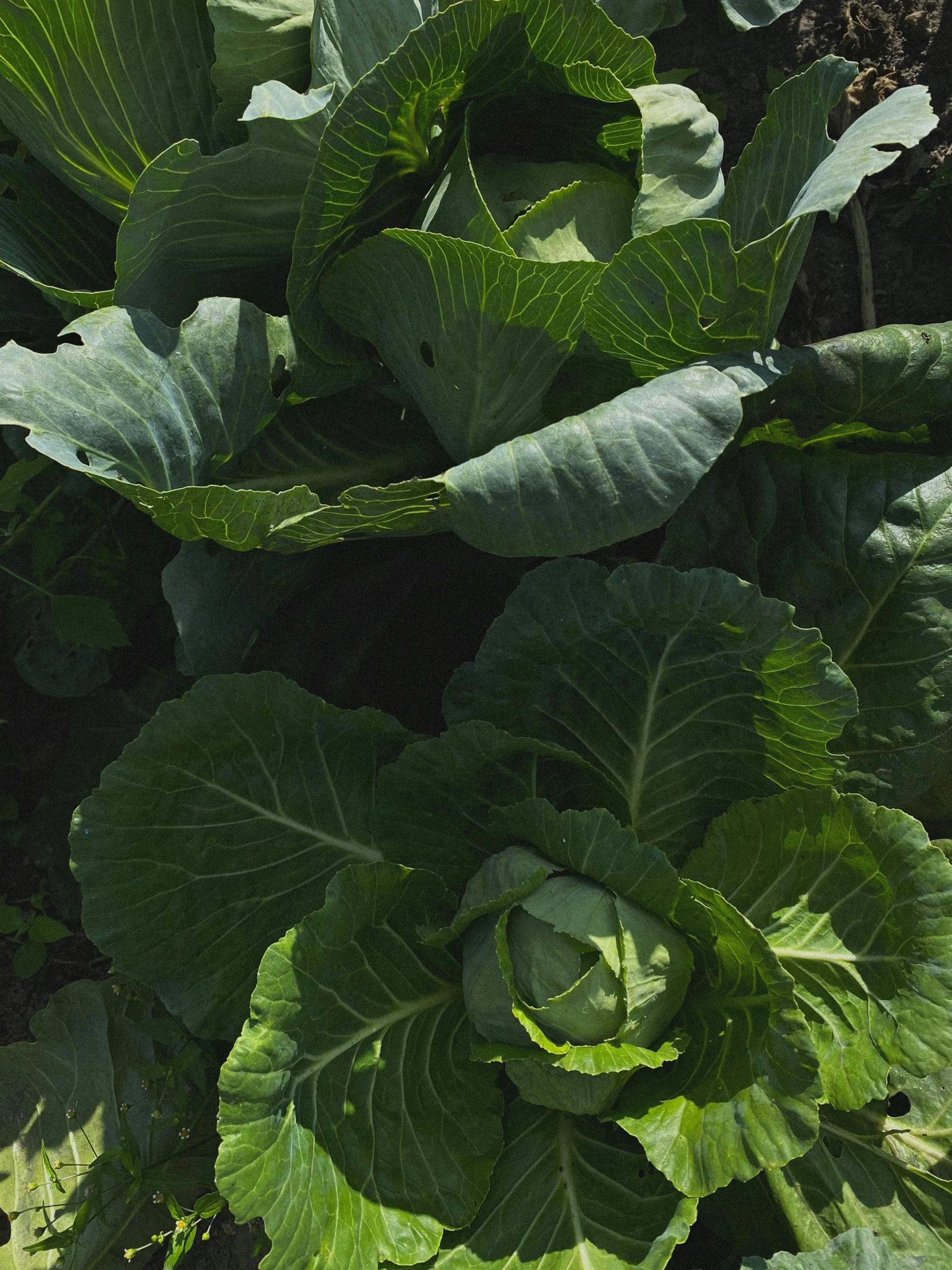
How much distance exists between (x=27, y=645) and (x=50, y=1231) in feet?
4.35

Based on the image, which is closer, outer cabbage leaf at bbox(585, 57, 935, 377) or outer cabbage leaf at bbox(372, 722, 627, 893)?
outer cabbage leaf at bbox(585, 57, 935, 377)

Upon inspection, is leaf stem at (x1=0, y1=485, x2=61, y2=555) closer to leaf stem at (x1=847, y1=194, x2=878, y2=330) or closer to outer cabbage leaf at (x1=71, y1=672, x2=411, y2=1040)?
outer cabbage leaf at (x1=71, y1=672, x2=411, y2=1040)

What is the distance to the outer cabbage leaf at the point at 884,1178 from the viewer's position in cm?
209

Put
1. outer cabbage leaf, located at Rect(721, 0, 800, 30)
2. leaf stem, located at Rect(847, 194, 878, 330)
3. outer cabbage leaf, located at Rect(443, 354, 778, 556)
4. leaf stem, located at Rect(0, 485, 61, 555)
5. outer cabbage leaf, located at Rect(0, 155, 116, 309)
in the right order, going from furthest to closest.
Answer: leaf stem, located at Rect(847, 194, 878, 330), outer cabbage leaf, located at Rect(721, 0, 800, 30), leaf stem, located at Rect(0, 485, 61, 555), outer cabbage leaf, located at Rect(0, 155, 116, 309), outer cabbage leaf, located at Rect(443, 354, 778, 556)

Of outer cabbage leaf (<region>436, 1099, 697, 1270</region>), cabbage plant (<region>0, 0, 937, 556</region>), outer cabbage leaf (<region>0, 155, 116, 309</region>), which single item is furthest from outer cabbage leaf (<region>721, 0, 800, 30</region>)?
outer cabbage leaf (<region>436, 1099, 697, 1270</region>)

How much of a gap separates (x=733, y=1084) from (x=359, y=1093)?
66 centimetres

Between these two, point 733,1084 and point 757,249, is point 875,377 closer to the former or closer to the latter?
point 757,249

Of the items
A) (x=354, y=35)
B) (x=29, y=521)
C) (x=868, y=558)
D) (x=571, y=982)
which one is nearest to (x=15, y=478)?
(x=29, y=521)

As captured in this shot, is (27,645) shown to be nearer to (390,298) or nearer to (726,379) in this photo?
(390,298)

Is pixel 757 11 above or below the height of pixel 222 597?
above

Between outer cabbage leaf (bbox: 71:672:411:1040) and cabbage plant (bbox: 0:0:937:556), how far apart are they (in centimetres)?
35

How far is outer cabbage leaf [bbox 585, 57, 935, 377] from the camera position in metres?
1.76

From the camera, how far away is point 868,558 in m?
2.11

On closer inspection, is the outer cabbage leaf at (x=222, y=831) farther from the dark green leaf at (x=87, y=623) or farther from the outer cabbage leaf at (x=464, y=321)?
the outer cabbage leaf at (x=464, y=321)
